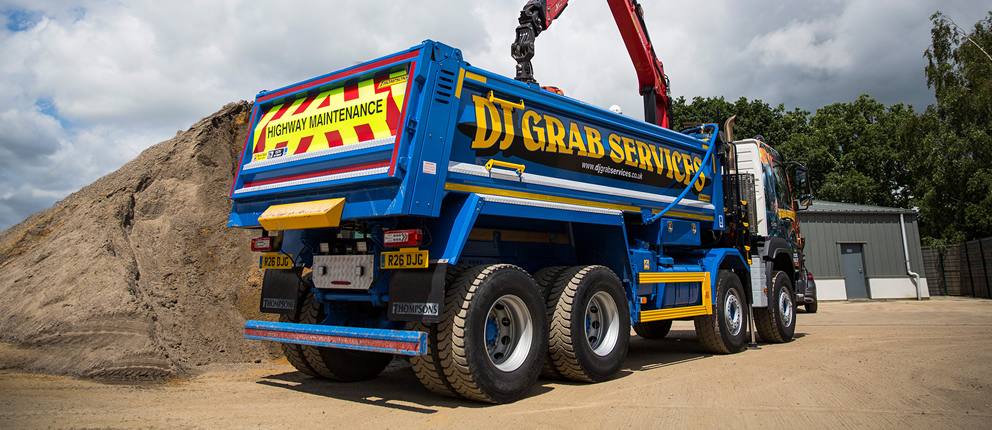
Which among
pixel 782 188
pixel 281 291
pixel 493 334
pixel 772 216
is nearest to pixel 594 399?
pixel 493 334

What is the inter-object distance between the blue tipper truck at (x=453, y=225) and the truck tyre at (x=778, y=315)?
9.26ft

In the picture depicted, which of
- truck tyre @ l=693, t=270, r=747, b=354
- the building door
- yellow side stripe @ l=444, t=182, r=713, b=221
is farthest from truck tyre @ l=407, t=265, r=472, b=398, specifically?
the building door

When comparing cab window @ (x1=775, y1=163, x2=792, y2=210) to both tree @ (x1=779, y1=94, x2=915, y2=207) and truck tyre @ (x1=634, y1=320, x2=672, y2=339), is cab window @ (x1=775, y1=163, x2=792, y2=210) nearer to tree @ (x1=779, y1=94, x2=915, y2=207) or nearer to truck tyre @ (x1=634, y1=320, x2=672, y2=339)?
truck tyre @ (x1=634, y1=320, x2=672, y2=339)

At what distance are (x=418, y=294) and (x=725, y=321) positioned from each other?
5.47 m

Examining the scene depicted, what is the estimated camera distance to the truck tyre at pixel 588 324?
565cm

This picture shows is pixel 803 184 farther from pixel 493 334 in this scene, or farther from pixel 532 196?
pixel 493 334

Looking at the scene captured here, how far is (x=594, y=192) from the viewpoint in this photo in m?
6.40

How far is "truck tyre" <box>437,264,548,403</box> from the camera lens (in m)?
4.62

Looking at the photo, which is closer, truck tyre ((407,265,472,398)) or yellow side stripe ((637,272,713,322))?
truck tyre ((407,265,472,398))

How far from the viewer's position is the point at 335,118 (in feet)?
17.6

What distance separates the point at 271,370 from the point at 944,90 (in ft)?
99.0

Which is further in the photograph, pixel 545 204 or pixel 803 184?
pixel 803 184

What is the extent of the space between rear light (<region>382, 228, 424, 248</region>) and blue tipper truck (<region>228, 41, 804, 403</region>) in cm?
3

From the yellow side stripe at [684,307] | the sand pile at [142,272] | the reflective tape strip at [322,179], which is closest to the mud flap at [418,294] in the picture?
the reflective tape strip at [322,179]
